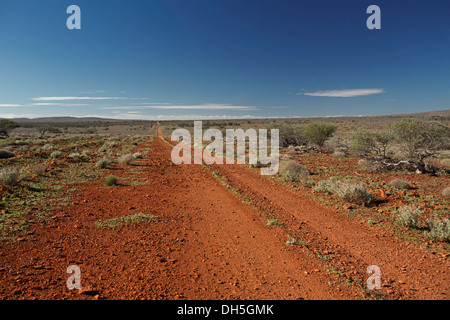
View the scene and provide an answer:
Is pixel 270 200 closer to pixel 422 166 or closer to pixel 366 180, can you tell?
pixel 366 180

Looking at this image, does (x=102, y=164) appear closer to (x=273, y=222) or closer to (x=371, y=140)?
(x=273, y=222)

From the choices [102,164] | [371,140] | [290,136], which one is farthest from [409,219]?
[290,136]

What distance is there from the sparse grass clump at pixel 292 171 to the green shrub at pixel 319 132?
1217 cm

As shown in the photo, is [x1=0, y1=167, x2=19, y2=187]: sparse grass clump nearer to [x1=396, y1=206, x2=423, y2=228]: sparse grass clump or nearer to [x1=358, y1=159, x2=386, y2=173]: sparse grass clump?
[x1=396, y1=206, x2=423, y2=228]: sparse grass clump

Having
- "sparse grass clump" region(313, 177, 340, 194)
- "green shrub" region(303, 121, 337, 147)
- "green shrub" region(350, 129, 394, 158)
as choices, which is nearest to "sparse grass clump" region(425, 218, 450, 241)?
"sparse grass clump" region(313, 177, 340, 194)

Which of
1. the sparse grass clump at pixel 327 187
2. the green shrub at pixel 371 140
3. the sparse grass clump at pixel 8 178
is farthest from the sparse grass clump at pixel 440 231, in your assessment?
the sparse grass clump at pixel 8 178

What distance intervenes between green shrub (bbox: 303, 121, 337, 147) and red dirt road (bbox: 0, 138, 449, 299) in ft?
Answer: 54.5

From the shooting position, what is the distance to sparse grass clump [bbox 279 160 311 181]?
10.9m

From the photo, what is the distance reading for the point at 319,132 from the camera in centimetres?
2233

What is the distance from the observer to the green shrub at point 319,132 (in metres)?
22.2

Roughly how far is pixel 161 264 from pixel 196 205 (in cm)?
342

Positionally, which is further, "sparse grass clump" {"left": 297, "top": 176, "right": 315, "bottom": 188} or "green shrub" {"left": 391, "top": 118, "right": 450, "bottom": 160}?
"green shrub" {"left": 391, "top": 118, "right": 450, "bottom": 160}
